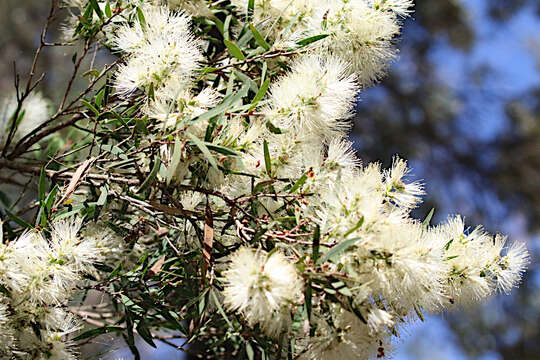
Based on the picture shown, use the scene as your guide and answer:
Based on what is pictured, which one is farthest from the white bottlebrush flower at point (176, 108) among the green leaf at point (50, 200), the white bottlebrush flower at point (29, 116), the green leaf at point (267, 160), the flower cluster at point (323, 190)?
the white bottlebrush flower at point (29, 116)

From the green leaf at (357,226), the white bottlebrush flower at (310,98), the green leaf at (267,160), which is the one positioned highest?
the white bottlebrush flower at (310,98)

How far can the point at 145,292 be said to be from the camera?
1.01 meters

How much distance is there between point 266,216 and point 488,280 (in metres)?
0.43

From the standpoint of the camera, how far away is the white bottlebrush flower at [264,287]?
75 cm

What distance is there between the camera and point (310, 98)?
92cm

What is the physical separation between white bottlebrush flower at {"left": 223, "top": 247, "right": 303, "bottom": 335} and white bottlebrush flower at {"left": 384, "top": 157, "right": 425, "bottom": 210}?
0.84 ft

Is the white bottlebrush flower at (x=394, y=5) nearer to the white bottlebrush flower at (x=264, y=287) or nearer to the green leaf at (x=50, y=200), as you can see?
the white bottlebrush flower at (x=264, y=287)

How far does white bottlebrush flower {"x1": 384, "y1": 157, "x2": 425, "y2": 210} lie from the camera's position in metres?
0.94

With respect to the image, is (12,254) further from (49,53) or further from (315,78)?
(49,53)

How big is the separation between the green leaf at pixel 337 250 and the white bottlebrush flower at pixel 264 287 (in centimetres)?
5

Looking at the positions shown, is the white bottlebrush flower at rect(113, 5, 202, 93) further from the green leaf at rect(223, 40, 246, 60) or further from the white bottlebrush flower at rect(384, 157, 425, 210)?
the white bottlebrush flower at rect(384, 157, 425, 210)

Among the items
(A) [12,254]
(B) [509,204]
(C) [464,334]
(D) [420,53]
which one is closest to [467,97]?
(D) [420,53]

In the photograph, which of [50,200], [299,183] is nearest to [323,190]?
[299,183]

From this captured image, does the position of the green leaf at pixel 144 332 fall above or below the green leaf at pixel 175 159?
below
